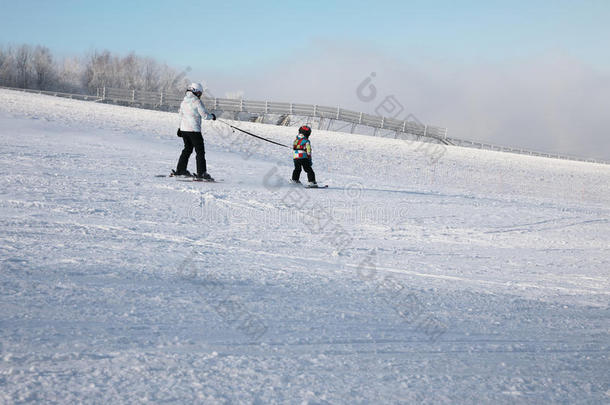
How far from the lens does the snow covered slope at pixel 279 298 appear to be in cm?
233

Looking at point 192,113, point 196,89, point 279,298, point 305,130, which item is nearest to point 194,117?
point 192,113

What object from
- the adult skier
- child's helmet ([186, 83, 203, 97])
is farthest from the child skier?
child's helmet ([186, 83, 203, 97])

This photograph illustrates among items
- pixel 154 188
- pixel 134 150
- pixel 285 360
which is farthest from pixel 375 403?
pixel 134 150

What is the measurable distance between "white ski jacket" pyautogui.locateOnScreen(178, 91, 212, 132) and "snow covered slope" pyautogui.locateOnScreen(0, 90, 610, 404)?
1291 millimetres

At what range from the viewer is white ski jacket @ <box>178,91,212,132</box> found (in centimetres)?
933

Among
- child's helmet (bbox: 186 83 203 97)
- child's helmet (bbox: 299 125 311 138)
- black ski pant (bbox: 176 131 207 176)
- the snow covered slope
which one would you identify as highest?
child's helmet (bbox: 186 83 203 97)

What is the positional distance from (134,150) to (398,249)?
10.3m

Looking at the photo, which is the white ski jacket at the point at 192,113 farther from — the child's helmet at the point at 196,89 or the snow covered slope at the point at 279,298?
the snow covered slope at the point at 279,298

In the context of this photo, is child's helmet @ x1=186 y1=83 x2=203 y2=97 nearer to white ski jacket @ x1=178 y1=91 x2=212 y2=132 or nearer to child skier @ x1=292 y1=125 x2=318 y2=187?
white ski jacket @ x1=178 y1=91 x2=212 y2=132

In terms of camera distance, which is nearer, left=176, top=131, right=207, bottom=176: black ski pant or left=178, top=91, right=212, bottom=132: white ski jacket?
left=178, top=91, right=212, bottom=132: white ski jacket

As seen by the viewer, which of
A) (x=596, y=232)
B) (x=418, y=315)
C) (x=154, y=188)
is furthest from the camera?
(x=596, y=232)

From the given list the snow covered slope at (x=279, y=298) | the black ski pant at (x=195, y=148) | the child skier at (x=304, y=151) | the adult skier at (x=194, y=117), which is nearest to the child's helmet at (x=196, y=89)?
the adult skier at (x=194, y=117)

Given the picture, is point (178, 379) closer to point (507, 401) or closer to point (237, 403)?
point (237, 403)

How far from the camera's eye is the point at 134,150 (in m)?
13.7
